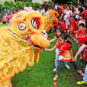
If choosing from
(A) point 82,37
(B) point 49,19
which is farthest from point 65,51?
(B) point 49,19

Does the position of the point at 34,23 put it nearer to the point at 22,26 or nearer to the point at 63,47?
the point at 22,26

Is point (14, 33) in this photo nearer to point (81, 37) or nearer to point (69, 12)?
point (81, 37)

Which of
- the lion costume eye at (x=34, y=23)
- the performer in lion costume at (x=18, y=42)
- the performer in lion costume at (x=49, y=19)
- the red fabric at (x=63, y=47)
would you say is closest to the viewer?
the performer in lion costume at (x=18, y=42)

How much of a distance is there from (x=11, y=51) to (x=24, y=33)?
13.8 inches

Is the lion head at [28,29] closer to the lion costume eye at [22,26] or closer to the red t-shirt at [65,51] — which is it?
the lion costume eye at [22,26]

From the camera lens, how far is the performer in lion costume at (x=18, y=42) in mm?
2420

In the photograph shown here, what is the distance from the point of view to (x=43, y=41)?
2465 millimetres

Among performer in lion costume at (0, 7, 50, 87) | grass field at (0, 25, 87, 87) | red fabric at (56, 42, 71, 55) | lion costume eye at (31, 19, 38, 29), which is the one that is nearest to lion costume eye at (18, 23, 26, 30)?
performer in lion costume at (0, 7, 50, 87)

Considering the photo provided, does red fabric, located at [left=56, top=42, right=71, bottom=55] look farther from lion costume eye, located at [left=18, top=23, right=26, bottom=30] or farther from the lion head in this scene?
lion costume eye, located at [left=18, top=23, right=26, bottom=30]

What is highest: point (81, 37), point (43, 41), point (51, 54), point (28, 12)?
point (28, 12)

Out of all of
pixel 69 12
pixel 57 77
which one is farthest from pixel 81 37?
pixel 69 12

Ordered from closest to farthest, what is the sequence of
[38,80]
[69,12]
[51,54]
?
[38,80] < [51,54] < [69,12]

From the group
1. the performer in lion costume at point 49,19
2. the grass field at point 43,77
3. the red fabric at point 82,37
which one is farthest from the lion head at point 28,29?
the performer in lion costume at point 49,19

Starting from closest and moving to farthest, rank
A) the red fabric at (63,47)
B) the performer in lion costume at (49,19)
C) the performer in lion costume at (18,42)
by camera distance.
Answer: the performer in lion costume at (18,42) < the red fabric at (63,47) < the performer in lion costume at (49,19)
